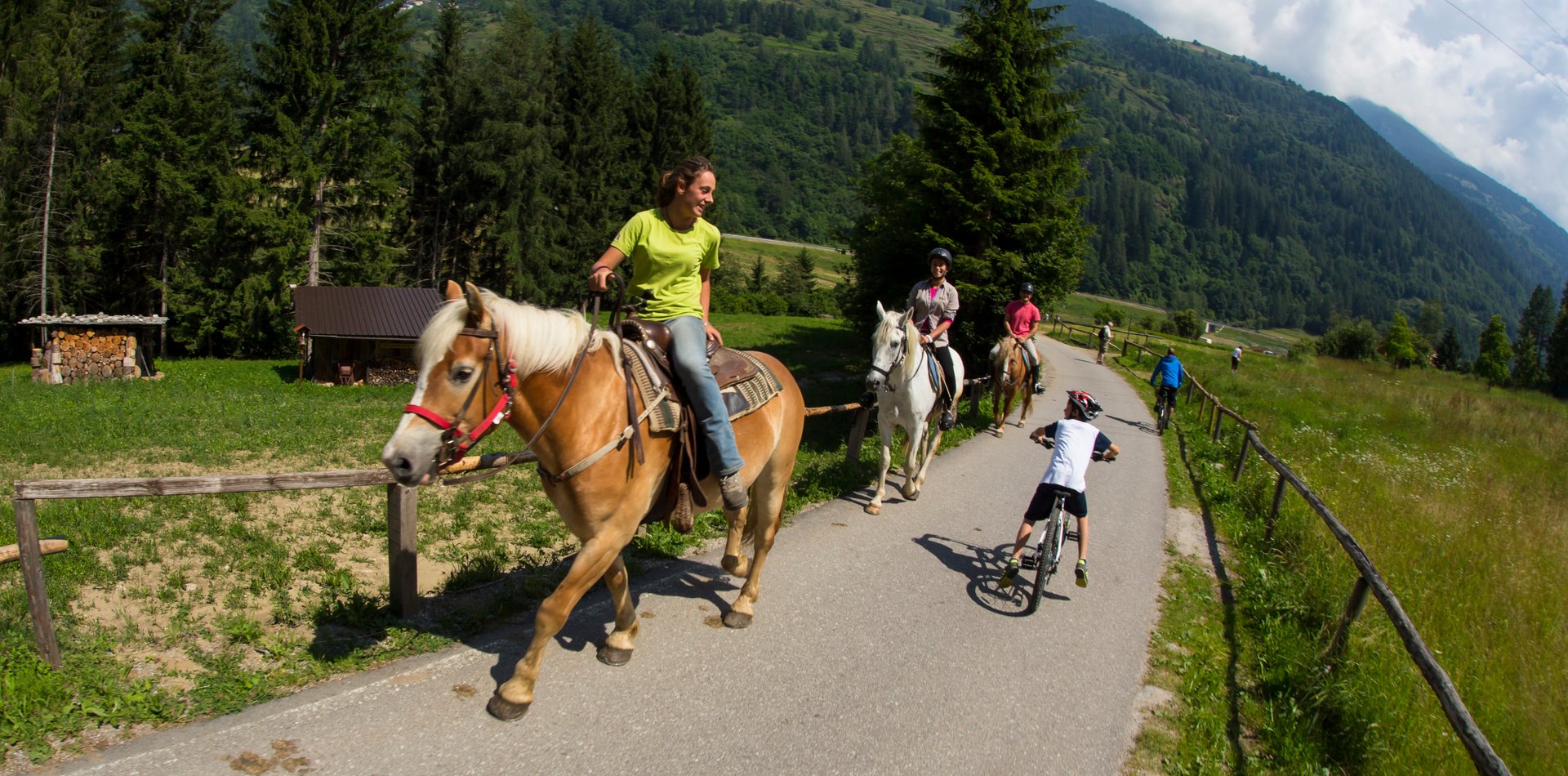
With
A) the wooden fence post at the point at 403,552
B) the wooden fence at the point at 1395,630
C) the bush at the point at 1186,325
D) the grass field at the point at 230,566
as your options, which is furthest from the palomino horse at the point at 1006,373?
the bush at the point at 1186,325

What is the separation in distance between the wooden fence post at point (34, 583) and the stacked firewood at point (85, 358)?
1096 inches

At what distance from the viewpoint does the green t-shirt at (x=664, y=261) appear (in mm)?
4941

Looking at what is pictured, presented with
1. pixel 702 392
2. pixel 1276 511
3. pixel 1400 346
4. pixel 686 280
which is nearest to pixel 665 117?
pixel 1276 511

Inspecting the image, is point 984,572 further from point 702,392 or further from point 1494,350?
point 1494,350

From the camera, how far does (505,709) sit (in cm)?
412

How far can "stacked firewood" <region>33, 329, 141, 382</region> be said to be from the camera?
84.0ft

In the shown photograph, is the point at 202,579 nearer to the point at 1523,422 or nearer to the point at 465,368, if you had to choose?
the point at 465,368

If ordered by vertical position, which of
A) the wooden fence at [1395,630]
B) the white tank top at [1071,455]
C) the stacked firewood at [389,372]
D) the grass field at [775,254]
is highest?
the grass field at [775,254]

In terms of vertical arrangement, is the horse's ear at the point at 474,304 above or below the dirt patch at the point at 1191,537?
above

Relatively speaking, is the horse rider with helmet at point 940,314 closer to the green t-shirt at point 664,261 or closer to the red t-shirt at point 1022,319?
the red t-shirt at point 1022,319

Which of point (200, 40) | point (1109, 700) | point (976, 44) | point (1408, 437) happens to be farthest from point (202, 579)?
point (200, 40)

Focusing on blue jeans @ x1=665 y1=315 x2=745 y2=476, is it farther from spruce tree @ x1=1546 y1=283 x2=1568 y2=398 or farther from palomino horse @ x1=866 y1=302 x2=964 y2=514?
spruce tree @ x1=1546 y1=283 x2=1568 y2=398

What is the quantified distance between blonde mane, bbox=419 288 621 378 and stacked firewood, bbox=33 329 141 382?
29629 mm

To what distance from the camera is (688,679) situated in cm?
480
